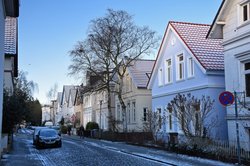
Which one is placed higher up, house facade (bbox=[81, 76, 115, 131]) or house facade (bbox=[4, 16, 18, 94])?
house facade (bbox=[4, 16, 18, 94])

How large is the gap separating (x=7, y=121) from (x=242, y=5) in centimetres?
1481

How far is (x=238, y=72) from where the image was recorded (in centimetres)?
2020

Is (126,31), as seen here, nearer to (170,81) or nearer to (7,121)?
(170,81)

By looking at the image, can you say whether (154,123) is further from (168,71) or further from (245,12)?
(245,12)

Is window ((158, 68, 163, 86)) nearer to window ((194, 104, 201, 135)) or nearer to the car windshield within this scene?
the car windshield

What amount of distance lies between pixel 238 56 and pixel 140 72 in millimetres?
25277

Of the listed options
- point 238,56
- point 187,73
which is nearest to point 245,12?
point 238,56

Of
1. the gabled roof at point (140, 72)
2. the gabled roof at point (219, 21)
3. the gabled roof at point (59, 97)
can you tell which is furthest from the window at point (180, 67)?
the gabled roof at point (59, 97)

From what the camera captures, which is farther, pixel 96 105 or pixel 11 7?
pixel 96 105

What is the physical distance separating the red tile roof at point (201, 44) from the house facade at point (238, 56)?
3540 millimetres

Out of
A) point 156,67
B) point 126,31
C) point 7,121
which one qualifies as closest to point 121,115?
point 126,31

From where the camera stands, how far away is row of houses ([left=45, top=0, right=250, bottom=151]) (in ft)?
65.4

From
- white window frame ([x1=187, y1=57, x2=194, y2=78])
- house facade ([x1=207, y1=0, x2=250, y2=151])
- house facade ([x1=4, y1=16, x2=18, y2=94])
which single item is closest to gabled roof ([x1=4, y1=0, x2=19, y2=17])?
house facade ([x1=4, y1=16, x2=18, y2=94])

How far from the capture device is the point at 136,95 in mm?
42344
